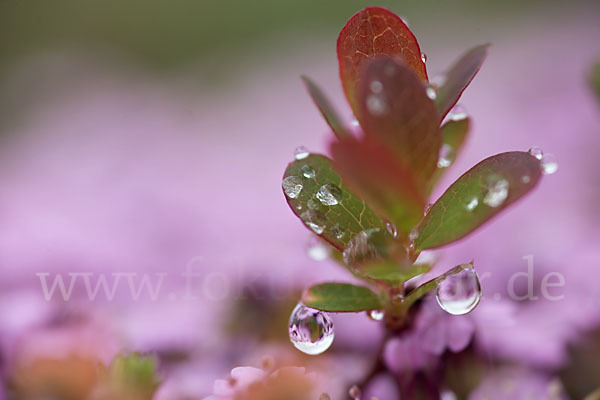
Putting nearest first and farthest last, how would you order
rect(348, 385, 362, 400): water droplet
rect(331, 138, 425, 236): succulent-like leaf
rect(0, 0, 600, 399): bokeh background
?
rect(331, 138, 425, 236): succulent-like leaf, rect(348, 385, 362, 400): water droplet, rect(0, 0, 600, 399): bokeh background

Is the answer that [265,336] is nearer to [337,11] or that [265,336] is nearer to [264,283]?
[264,283]

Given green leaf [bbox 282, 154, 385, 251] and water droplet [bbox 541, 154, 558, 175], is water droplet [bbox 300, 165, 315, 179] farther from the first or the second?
water droplet [bbox 541, 154, 558, 175]

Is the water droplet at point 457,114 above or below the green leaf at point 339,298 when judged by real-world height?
above

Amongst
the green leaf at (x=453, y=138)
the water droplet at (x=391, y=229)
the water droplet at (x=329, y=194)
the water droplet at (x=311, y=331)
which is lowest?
the water droplet at (x=311, y=331)

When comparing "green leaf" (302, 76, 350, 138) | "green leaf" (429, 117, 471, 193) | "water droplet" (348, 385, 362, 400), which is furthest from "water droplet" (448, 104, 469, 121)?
"water droplet" (348, 385, 362, 400)

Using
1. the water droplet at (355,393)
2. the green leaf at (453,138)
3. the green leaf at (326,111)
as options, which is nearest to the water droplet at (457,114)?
the green leaf at (453,138)

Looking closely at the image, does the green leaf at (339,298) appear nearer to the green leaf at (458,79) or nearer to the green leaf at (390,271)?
the green leaf at (390,271)
